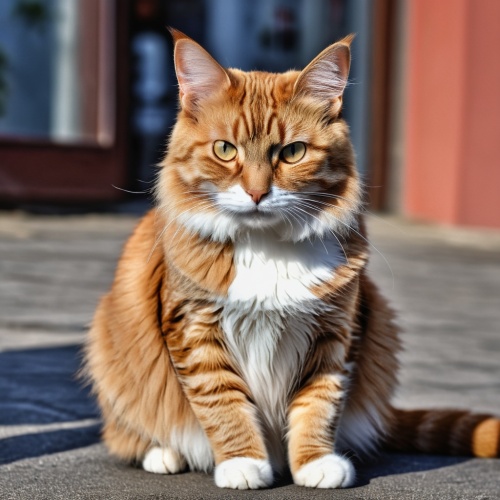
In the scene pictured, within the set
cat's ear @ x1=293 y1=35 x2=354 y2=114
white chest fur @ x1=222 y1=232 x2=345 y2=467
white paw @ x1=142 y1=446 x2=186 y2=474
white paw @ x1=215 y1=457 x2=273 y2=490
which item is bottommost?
white paw @ x1=142 y1=446 x2=186 y2=474

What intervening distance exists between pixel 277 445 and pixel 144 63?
9114 mm

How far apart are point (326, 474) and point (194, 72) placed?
1212 millimetres

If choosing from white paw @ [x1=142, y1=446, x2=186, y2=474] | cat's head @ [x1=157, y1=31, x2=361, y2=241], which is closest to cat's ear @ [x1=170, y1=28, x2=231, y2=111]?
cat's head @ [x1=157, y1=31, x2=361, y2=241]

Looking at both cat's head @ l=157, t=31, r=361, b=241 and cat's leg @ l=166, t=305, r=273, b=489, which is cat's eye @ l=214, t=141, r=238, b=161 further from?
cat's leg @ l=166, t=305, r=273, b=489

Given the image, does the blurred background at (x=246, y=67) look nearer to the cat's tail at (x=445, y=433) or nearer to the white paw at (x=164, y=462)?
the cat's tail at (x=445, y=433)

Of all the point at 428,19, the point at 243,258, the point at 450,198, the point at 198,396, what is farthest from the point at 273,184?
the point at 428,19

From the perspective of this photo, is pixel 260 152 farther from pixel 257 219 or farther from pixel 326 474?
pixel 326 474

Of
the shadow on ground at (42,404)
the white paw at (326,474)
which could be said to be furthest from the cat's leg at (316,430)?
the shadow on ground at (42,404)

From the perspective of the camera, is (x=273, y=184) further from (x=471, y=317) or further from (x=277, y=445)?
(x=471, y=317)

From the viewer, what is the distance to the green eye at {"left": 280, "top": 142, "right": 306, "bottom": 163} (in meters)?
2.88

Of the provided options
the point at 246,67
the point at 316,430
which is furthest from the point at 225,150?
the point at 246,67

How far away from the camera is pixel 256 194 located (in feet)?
9.11

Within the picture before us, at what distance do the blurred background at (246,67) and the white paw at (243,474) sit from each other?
6.96 metres

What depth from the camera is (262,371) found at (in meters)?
2.91
